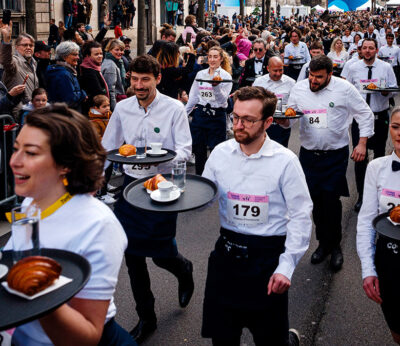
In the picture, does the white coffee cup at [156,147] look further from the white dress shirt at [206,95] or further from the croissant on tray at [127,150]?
the white dress shirt at [206,95]

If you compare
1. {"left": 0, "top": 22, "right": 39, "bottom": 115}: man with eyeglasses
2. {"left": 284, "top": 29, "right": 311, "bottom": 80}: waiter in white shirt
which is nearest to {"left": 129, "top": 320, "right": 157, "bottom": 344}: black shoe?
{"left": 0, "top": 22, "right": 39, "bottom": 115}: man with eyeglasses

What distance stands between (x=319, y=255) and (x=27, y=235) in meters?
3.80

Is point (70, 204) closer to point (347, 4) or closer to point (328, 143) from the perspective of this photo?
point (328, 143)

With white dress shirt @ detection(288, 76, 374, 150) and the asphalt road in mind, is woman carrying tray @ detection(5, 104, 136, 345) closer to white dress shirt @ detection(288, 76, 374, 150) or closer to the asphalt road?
the asphalt road

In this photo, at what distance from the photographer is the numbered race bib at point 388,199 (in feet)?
9.36

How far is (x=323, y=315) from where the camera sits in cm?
404

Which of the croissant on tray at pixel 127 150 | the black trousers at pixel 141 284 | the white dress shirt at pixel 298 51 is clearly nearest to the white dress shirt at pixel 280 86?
the croissant on tray at pixel 127 150

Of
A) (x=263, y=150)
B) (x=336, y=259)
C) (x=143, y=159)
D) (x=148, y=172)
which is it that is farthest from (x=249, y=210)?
(x=336, y=259)

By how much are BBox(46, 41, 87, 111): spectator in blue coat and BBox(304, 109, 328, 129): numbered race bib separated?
3.29m

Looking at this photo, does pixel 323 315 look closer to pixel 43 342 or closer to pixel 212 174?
pixel 212 174

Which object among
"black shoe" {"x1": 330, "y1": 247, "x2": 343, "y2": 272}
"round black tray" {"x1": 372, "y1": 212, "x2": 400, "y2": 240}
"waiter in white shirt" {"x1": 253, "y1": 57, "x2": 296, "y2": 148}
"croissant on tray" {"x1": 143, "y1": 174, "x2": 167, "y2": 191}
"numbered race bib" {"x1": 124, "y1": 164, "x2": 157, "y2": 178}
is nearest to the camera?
"round black tray" {"x1": 372, "y1": 212, "x2": 400, "y2": 240}

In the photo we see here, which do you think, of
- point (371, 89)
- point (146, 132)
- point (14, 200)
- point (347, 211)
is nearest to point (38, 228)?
point (146, 132)

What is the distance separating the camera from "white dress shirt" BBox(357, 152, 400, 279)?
112 inches

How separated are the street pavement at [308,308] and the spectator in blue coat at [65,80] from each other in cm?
291
